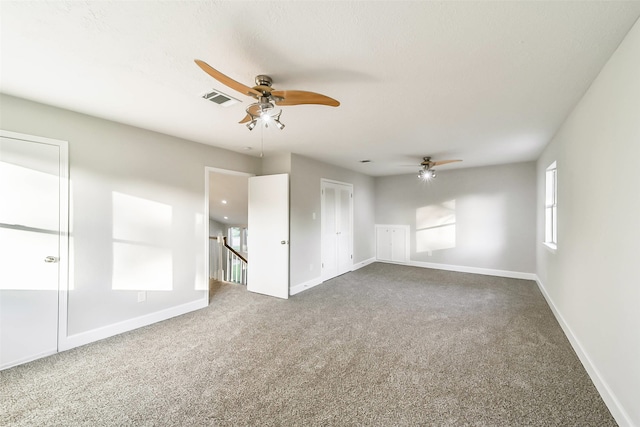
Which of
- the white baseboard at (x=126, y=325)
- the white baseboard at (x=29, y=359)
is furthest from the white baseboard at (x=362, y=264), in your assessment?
the white baseboard at (x=29, y=359)

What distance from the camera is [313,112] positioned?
104 inches

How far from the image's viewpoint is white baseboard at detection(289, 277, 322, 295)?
439 centimetres

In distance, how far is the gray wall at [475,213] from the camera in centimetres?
529

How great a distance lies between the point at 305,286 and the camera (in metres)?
4.67

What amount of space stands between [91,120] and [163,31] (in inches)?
79.7

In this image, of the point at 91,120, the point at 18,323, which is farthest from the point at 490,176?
the point at 18,323

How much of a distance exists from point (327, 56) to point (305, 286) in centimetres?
380

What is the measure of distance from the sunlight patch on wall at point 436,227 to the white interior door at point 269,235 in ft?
12.6

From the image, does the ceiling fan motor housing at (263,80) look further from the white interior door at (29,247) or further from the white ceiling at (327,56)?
the white interior door at (29,247)

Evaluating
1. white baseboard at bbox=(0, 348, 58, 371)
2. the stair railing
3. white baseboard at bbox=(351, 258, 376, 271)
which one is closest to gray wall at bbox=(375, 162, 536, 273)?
white baseboard at bbox=(351, 258, 376, 271)

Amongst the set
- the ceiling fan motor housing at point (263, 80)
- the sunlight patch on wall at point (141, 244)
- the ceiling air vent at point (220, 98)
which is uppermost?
the ceiling air vent at point (220, 98)

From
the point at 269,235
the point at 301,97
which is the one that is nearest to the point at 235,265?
the point at 269,235

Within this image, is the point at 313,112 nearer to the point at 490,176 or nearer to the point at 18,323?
the point at 18,323

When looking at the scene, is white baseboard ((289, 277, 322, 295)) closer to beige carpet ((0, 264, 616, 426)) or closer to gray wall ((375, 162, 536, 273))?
beige carpet ((0, 264, 616, 426))
